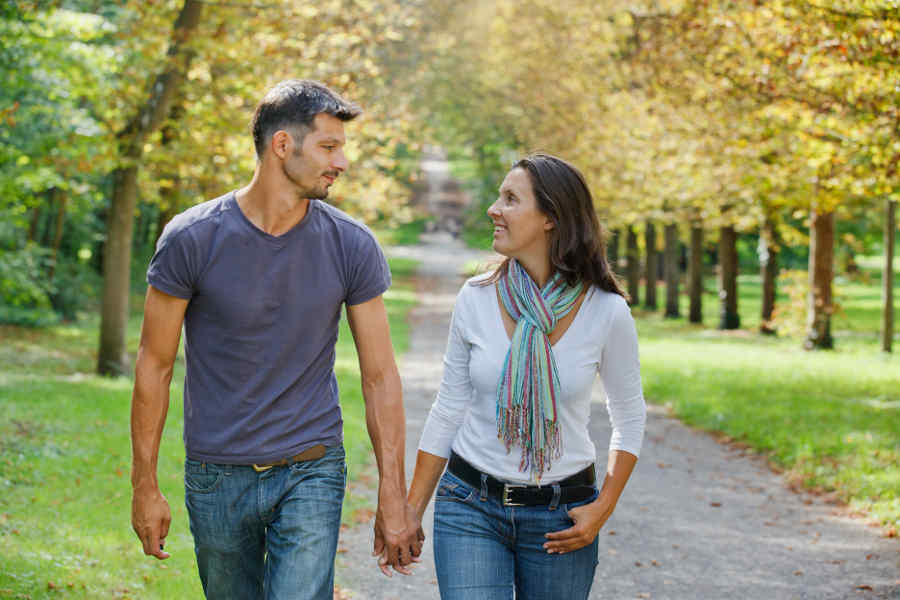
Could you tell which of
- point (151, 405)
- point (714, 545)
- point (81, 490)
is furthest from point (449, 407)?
point (81, 490)

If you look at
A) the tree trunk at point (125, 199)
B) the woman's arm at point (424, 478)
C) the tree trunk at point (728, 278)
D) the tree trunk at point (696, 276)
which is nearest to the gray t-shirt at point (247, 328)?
the woman's arm at point (424, 478)

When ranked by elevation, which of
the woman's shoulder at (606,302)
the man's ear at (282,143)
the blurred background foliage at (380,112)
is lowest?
the woman's shoulder at (606,302)

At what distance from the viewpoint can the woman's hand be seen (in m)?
3.34

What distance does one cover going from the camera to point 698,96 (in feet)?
53.9

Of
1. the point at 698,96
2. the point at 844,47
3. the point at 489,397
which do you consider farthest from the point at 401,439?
the point at 698,96

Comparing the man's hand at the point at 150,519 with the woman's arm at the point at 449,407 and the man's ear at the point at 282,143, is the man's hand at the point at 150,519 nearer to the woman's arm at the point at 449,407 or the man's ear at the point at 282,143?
the woman's arm at the point at 449,407

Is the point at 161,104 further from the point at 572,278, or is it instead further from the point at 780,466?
the point at 572,278

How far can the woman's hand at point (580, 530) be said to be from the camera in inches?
131

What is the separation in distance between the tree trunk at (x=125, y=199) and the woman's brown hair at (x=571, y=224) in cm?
1034

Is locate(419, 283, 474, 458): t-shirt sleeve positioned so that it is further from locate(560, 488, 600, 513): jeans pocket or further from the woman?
locate(560, 488, 600, 513): jeans pocket

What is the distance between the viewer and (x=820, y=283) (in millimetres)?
20406

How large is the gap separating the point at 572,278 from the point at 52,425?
25.4 feet

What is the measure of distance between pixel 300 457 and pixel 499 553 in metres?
0.72

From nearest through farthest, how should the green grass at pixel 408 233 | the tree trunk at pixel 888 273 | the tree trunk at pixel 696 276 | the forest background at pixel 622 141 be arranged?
the forest background at pixel 622 141 < the tree trunk at pixel 888 273 < the tree trunk at pixel 696 276 < the green grass at pixel 408 233
